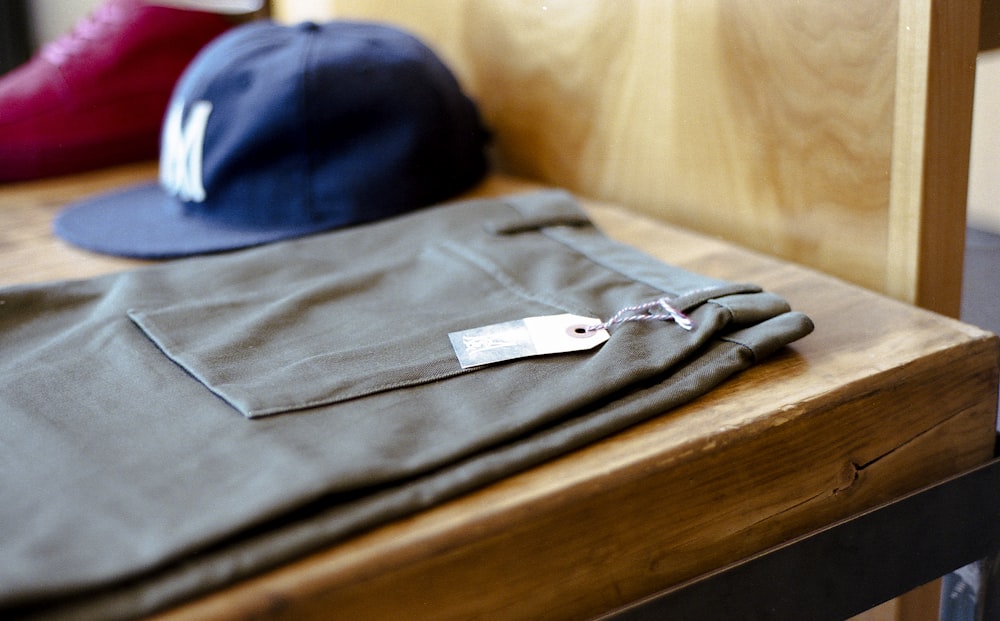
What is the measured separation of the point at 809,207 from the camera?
668mm

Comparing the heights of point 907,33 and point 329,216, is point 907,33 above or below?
above

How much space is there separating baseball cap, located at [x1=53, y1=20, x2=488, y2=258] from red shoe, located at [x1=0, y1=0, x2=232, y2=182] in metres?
0.25

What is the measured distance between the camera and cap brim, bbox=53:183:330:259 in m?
0.75

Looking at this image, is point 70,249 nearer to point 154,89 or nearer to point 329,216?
point 329,216

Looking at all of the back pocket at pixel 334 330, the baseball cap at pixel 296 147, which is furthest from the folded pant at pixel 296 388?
the baseball cap at pixel 296 147

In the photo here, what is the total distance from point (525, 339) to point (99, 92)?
2.63 ft

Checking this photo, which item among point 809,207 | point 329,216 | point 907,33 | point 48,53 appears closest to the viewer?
point 907,33

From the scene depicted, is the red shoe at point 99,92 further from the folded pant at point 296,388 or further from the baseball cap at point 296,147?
the folded pant at point 296,388

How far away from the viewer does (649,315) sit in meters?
0.53

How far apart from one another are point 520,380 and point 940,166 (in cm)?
31

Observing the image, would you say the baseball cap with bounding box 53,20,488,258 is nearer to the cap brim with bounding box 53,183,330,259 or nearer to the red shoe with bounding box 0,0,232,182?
the cap brim with bounding box 53,183,330,259

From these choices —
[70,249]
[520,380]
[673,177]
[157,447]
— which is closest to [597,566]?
[520,380]

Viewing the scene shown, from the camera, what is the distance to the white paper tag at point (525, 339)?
0.50 meters

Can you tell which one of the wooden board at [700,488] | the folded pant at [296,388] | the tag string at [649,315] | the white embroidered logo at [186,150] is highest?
the white embroidered logo at [186,150]
